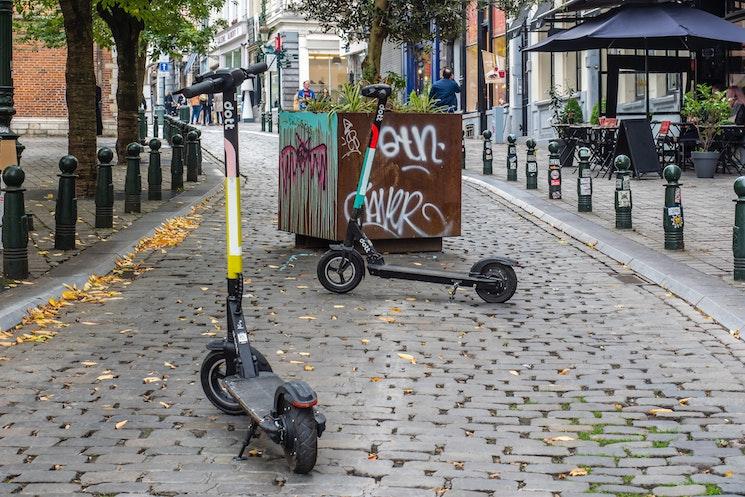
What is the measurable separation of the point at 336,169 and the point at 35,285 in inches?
122

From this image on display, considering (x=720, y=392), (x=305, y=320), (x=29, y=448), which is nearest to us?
(x=29, y=448)

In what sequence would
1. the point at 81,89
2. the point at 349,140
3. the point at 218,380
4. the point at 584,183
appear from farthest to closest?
the point at 81,89, the point at 584,183, the point at 349,140, the point at 218,380

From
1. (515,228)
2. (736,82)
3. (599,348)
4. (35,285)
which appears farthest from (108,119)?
(599,348)

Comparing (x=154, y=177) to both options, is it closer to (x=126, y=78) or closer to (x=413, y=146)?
(x=413, y=146)

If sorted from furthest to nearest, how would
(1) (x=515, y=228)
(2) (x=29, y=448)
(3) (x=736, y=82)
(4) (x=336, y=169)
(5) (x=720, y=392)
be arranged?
1. (3) (x=736, y=82)
2. (1) (x=515, y=228)
3. (4) (x=336, y=169)
4. (5) (x=720, y=392)
5. (2) (x=29, y=448)

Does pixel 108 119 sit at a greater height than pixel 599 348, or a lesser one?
greater

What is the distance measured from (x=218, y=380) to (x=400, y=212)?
5888 mm

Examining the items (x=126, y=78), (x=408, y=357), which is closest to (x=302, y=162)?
(x=408, y=357)

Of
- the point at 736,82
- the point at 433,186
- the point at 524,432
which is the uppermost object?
the point at 736,82

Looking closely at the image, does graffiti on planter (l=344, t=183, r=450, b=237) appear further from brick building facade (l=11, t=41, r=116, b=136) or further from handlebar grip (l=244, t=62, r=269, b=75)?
brick building facade (l=11, t=41, r=116, b=136)

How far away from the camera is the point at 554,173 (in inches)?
673

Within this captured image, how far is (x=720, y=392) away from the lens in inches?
259

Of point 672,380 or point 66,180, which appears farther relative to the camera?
point 66,180

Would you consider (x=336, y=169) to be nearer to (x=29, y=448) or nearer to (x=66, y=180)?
(x=66, y=180)
